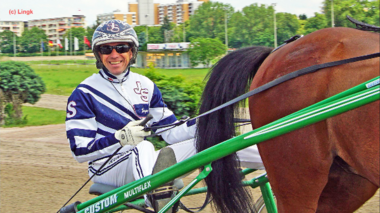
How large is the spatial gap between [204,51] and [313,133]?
44587 mm

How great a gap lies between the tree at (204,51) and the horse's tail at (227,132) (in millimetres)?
43283

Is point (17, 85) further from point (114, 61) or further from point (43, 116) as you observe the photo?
point (114, 61)

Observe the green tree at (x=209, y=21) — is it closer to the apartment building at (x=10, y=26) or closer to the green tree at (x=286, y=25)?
the green tree at (x=286, y=25)

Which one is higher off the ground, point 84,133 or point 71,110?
point 71,110

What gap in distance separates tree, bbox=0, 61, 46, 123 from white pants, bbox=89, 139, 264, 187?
712cm

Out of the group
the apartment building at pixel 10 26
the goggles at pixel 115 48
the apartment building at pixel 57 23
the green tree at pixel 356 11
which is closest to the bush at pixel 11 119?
the apartment building at pixel 10 26

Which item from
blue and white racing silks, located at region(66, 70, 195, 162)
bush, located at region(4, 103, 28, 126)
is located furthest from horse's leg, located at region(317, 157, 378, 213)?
bush, located at region(4, 103, 28, 126)

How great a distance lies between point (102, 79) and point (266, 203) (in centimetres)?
132

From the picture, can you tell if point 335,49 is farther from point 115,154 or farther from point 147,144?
point 115,154

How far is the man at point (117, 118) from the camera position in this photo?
2.27 meters

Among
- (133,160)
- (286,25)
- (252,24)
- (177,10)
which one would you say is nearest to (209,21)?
(252,24)

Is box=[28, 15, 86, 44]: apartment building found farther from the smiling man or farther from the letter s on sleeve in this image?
the letter s on sleeve

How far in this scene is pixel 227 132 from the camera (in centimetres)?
215

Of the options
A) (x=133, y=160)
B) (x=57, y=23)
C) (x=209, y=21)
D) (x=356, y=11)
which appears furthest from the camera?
(x=209, y=21)
